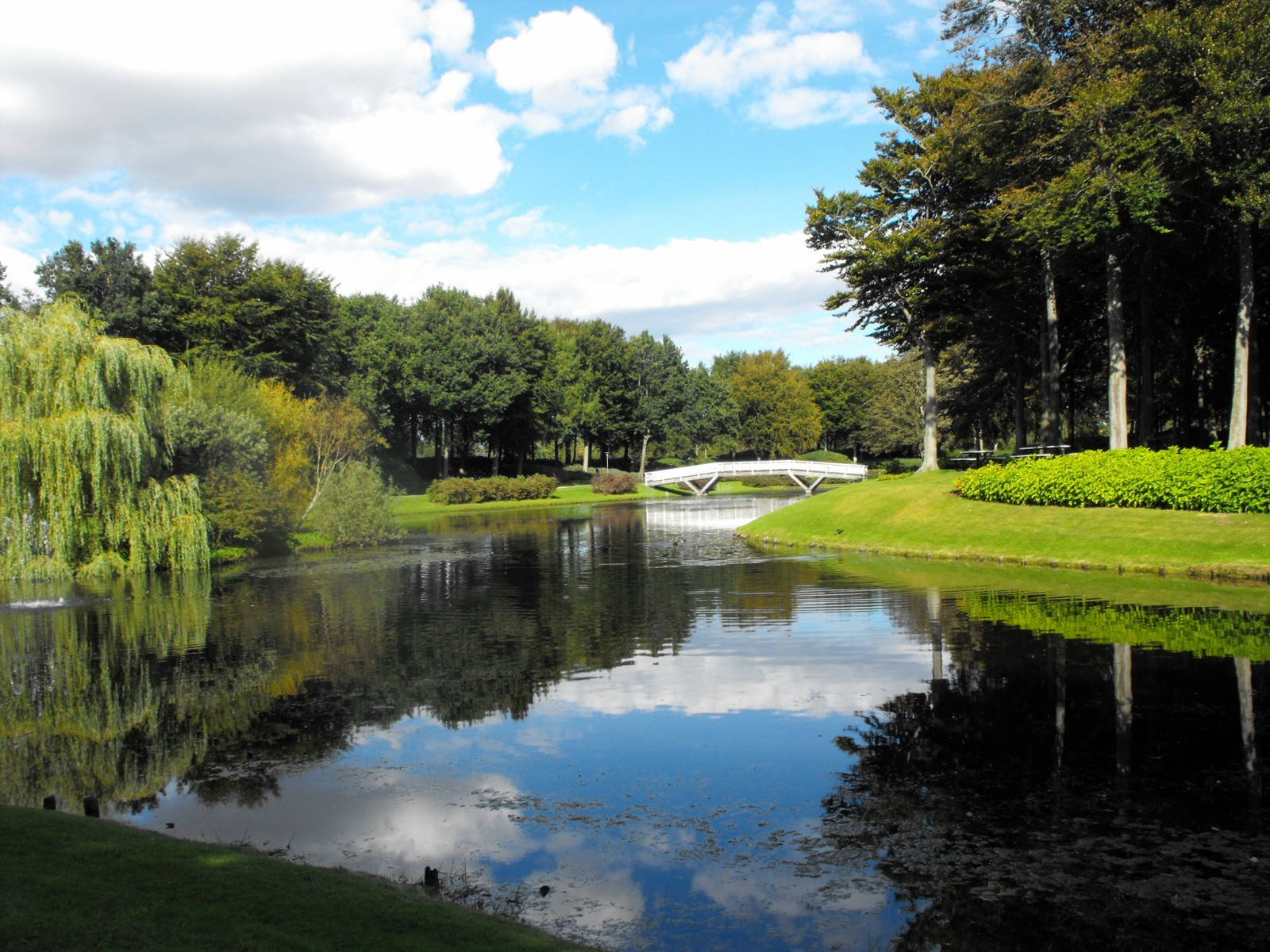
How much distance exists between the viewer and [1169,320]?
145 ft

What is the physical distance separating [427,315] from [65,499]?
54.0 metres

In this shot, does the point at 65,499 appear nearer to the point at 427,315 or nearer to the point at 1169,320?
the point at 1169,320

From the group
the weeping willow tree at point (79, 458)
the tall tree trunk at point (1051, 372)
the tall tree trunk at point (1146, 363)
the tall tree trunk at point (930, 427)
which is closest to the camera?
the weeping willow tree at point (79, 458)

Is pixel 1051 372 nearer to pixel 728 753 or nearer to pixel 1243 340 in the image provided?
pixel 1243 340

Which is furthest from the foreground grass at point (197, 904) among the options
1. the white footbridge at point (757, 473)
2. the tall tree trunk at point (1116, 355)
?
the white footbridge at point (757, 473)

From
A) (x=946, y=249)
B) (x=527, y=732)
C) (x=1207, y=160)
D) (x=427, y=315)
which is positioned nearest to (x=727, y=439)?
(x=427, y=315)

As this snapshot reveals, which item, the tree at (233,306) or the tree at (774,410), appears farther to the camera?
the tree at (774,410)

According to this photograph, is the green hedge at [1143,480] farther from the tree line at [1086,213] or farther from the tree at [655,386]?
the tree at [655,386]

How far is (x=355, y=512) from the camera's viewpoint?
44.0 meters

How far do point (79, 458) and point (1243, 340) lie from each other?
37.4 metres

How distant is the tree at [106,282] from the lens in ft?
176

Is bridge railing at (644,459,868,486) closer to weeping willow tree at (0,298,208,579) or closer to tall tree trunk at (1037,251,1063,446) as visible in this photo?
tall tree trunk at (1037,251,1063,446)

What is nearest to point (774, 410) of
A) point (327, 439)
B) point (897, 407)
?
point (897, 407)

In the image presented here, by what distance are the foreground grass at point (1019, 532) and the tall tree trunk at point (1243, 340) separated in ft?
15.5
